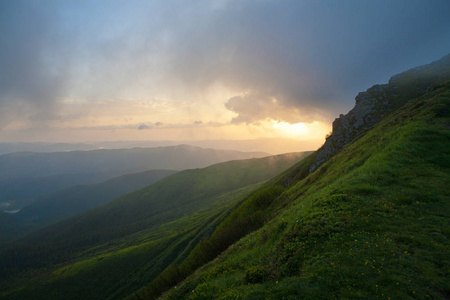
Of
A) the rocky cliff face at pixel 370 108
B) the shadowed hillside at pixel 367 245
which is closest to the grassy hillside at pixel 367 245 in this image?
the shadowed hillside at pixel 367 245

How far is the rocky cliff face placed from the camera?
6512 centimetres

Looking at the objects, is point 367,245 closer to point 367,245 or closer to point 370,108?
point 367,245

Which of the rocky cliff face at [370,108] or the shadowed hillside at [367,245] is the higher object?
the rocky cliff face at [370,108]

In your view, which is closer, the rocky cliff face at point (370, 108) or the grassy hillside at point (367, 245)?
the grassy hillside at point (367, 245)

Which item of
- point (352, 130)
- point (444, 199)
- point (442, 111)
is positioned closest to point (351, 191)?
point (444, 199)

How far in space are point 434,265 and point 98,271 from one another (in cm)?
17056

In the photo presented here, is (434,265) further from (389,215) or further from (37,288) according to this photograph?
(37,288)

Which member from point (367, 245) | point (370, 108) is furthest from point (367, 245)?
point (370, 108)

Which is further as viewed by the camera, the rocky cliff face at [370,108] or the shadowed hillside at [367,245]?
the rocky cliff face at [370,108]

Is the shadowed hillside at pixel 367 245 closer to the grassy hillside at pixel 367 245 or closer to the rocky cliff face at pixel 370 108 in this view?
the grassy hillside at pixel 367 245

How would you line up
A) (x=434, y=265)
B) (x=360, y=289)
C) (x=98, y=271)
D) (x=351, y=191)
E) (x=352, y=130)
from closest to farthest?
1. (x=360, y=289)
2. (x=434, y=265)
3. (x=351, y=191)
4. (x=352, y=130)
5. (x=98, y=271)

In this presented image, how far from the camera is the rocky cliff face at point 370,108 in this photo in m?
65.1

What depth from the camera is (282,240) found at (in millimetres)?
19000

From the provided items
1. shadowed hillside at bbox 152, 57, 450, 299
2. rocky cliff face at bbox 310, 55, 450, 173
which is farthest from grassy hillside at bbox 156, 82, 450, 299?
rocky cliff face at bbox 310, 55, 450, 173
